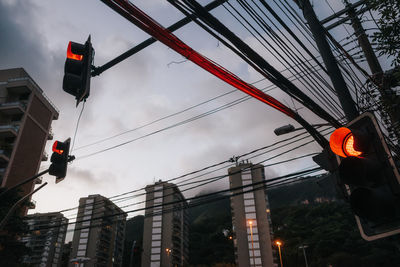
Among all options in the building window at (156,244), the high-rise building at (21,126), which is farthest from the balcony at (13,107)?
the building window at (156,244)

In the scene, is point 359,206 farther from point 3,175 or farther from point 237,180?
point 237,180

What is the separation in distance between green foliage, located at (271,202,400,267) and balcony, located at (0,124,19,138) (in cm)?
5622

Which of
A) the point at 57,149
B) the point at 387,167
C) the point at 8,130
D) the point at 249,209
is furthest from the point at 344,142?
the point at 249,209

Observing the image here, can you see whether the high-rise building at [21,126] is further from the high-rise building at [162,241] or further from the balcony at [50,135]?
the high-rise building at [162,241]

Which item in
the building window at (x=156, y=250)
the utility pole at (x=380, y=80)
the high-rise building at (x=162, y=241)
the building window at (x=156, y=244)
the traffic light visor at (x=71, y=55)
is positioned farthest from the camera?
the building window at (x=156, y=244)

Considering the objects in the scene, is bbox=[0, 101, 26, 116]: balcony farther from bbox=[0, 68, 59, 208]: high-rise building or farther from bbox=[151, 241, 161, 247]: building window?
bbox=[151, 241, 161, 247]: building window

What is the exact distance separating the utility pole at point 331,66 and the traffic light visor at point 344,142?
2441mm

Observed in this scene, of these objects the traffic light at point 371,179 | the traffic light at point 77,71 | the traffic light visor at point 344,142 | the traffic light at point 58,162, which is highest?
the traffic light at point 58,162

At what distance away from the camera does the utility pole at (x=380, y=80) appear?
279 inches

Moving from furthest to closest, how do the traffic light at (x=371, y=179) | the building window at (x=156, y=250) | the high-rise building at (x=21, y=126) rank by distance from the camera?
the building window at (x=156, y=250) → the high-rise building at (x=21, y=126) → the traffic light at (x=371, y=179)

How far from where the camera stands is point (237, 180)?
81.6 m

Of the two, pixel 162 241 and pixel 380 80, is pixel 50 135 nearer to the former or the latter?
pixel 162 241

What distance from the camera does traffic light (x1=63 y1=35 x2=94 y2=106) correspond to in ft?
11.8

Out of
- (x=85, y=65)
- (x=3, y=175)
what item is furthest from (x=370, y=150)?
(x=3, y=175)
